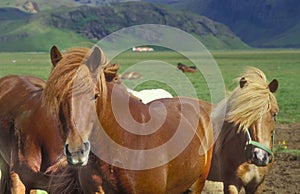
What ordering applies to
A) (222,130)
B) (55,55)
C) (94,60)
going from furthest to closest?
(222,130) → (55,55) → (94,60)

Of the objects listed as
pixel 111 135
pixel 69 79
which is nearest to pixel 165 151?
pixel 111 135

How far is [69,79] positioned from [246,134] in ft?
10.8

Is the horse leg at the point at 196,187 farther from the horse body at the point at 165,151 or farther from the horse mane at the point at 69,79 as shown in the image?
the horse mane at the point at 69,79

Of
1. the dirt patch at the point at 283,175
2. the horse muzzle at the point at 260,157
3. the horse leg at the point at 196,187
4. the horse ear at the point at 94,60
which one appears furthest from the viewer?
the dirt patch at the point at 283,175

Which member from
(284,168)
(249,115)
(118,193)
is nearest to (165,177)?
(118,193)

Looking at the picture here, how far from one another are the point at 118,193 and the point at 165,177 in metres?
0.48

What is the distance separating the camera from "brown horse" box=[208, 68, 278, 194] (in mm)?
6586

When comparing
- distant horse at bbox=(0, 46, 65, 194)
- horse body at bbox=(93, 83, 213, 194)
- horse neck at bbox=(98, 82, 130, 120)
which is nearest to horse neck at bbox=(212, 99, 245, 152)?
horse body at bbox=(93, 83, 213, 194)

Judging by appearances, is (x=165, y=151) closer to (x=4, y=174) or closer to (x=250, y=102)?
(x=250, y=102)

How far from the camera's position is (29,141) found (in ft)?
18.7

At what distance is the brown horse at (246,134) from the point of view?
6.59 metres

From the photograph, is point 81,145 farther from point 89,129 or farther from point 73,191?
point 73,191

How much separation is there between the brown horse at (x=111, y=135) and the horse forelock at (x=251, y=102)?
1449 mm

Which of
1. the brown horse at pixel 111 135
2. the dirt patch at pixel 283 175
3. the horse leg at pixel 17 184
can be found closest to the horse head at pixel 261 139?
the brown horse at pixel 111 135
